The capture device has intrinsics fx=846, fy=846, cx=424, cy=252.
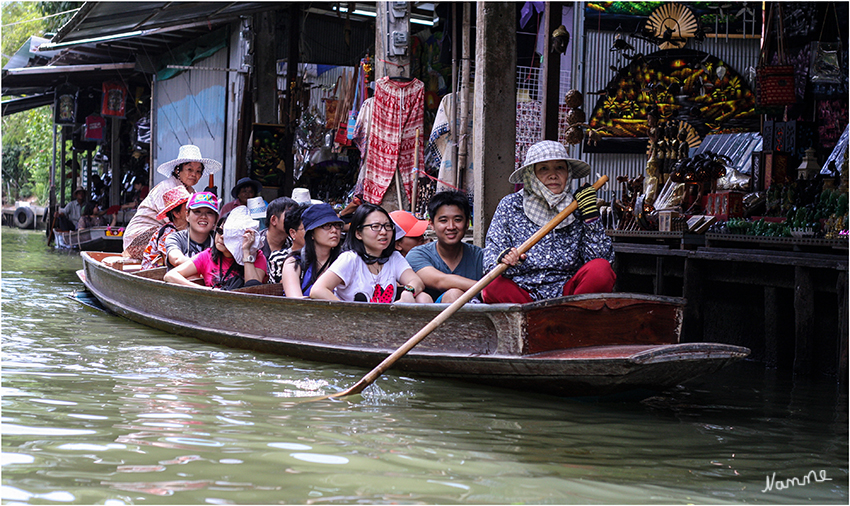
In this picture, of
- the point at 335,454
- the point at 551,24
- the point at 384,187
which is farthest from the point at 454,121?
the point at 335,454

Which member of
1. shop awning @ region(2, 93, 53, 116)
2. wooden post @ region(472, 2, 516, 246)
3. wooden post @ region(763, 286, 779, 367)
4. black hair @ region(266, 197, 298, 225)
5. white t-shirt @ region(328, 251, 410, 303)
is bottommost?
wooden post @ region(763, 286, 779, 367)

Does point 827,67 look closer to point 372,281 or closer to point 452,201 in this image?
point 452,201

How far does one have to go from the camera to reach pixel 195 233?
22.5 ft

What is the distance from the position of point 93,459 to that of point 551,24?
196 inches

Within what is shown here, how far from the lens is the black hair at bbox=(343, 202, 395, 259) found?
5238mm

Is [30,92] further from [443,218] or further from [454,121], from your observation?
[443,218]

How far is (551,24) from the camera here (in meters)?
6.70

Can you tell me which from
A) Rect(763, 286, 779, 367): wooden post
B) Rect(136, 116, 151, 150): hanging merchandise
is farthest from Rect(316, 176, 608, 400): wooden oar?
Rect(136, 116, 151, 150): hanging merchandise

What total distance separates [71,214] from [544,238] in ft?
53.1

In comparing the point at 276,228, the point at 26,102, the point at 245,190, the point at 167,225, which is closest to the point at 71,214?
the point at 26,102

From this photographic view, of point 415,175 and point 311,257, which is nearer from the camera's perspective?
point 311,257

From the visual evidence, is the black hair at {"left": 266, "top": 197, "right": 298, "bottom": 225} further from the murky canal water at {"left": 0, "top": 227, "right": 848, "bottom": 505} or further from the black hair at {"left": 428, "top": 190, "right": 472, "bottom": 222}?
the black hair at {"left": 428, "top": 190, "right": 472, "bottom": 222}

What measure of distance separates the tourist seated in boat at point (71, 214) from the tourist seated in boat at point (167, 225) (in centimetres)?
1151

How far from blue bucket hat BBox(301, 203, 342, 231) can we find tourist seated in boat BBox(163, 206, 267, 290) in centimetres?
77
